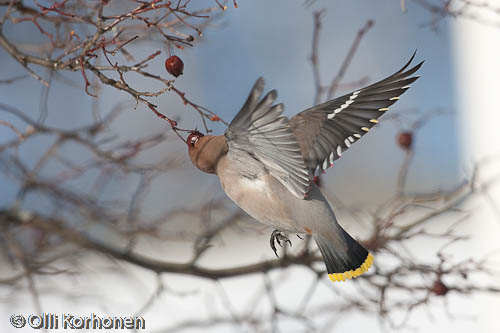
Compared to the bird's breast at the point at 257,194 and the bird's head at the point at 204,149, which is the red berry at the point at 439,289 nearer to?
the bird's breast at the point at 257,194

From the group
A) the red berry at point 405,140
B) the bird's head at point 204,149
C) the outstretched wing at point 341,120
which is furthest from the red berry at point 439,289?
the bird's head at point 204,149

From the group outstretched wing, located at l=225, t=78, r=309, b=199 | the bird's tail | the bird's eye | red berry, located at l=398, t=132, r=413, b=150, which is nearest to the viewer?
outstretched wing, located at l=225, t=78, r=309, b=199

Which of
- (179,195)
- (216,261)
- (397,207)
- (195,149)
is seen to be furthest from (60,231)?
(216,261)

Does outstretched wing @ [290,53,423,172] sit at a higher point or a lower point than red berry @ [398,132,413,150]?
lower

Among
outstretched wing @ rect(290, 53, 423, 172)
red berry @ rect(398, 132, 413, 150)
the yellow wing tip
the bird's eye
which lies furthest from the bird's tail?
red berry @ rect(398, 132, 413, 150)

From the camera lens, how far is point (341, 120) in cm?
80

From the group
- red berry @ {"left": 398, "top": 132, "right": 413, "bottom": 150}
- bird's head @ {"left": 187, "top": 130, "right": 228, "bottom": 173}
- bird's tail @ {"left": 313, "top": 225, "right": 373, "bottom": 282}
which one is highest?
red berry @ {"left": 398, "top": 132, "right": 413, "bottom": 150}

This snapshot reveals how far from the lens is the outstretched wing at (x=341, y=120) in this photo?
735mm

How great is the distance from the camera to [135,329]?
1251 millimetres

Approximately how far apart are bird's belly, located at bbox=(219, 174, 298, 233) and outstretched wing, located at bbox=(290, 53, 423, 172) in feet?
0.21

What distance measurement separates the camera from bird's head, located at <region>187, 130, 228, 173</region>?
27.5 inches

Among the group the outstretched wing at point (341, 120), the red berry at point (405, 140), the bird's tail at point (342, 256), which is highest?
the red berry at point (405, 140)

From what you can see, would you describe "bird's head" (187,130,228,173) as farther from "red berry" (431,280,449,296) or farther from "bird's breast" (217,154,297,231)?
"red berry" (431,280,449,296)

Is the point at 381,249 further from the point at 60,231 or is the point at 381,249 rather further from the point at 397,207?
the point at 60,231
